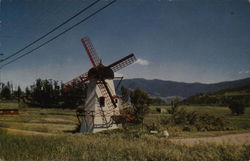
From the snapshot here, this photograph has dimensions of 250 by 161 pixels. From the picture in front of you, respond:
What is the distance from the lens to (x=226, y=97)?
21.0 m

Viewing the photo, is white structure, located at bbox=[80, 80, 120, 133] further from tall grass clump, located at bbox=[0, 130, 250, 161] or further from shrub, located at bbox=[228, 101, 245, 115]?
shrub, located at bbox=[228, 101, 245, 115]

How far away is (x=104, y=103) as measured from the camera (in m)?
16.0

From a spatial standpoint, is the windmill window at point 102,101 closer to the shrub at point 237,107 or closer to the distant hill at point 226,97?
the distant hill at point 226,97

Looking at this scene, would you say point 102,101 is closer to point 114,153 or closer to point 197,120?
point 197,120

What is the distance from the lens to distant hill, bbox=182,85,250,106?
46.2 ft

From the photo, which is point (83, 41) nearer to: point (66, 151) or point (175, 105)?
point (175, 105)

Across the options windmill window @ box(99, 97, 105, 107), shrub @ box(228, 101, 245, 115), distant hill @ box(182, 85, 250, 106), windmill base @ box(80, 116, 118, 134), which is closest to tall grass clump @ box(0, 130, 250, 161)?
distant hill @ box(182, 85, 250, 106)

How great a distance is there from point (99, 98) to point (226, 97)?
1426 centimetres

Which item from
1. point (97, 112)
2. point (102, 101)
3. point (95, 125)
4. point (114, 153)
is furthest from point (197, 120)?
point (114, 153)

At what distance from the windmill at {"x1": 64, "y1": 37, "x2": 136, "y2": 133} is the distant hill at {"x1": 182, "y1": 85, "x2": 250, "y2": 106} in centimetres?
672

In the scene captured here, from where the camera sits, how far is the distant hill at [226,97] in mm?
14086

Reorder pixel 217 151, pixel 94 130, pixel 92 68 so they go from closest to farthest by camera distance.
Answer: pixel 217 151
pixel 94 130
pixel 92 68

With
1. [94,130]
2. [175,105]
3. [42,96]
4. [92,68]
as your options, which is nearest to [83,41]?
[92,68]

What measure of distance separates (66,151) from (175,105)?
11.1 meters
